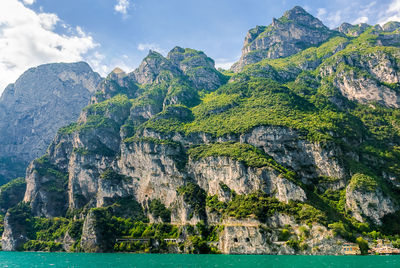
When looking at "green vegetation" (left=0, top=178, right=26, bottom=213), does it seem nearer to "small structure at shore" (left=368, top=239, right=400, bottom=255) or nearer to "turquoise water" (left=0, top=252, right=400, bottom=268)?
"turquoise water" (left=0, top=252, right=400, bottom=268)

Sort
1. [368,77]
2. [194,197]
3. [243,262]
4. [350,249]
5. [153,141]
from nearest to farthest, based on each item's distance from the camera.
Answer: [243,262]
[350,249]
[194,197]
[153,141]
[368,77]

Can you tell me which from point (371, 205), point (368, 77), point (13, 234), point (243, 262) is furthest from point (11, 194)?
point (368, 77)

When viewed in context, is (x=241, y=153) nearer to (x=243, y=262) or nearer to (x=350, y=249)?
(x=350, y=249)

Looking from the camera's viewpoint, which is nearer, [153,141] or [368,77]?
[153,141]

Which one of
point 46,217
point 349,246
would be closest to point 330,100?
point 349,246

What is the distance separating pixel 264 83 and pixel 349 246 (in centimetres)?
11993

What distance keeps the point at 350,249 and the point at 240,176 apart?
4725 centimetres

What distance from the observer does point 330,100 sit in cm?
16562

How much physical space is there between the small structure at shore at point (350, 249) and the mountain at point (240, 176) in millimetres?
1532

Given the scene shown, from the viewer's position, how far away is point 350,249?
8425cm

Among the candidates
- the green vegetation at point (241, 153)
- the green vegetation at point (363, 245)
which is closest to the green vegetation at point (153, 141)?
the green vegetation at point (241, 153)

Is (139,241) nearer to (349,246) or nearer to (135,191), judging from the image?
Answer: (135,191)

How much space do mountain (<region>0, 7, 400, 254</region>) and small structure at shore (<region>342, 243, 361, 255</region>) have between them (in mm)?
1532

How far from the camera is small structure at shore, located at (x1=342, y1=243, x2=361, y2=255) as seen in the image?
84000 millimetres
